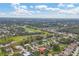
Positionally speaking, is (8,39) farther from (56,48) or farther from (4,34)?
(56,48)

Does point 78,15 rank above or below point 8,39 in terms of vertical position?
above

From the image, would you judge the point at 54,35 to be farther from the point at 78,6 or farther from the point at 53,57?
the point at 78,6

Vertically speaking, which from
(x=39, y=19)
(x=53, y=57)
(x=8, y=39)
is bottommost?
(x=53, y=57)

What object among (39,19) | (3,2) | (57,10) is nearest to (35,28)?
(39,19)

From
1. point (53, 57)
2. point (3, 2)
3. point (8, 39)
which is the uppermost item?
point (3, 2)

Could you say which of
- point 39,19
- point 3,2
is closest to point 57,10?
point 39,19

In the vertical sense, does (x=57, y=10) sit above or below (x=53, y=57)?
above

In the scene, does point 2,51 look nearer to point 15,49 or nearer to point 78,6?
point 15,49

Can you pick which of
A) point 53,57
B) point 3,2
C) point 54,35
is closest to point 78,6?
point 54,35
